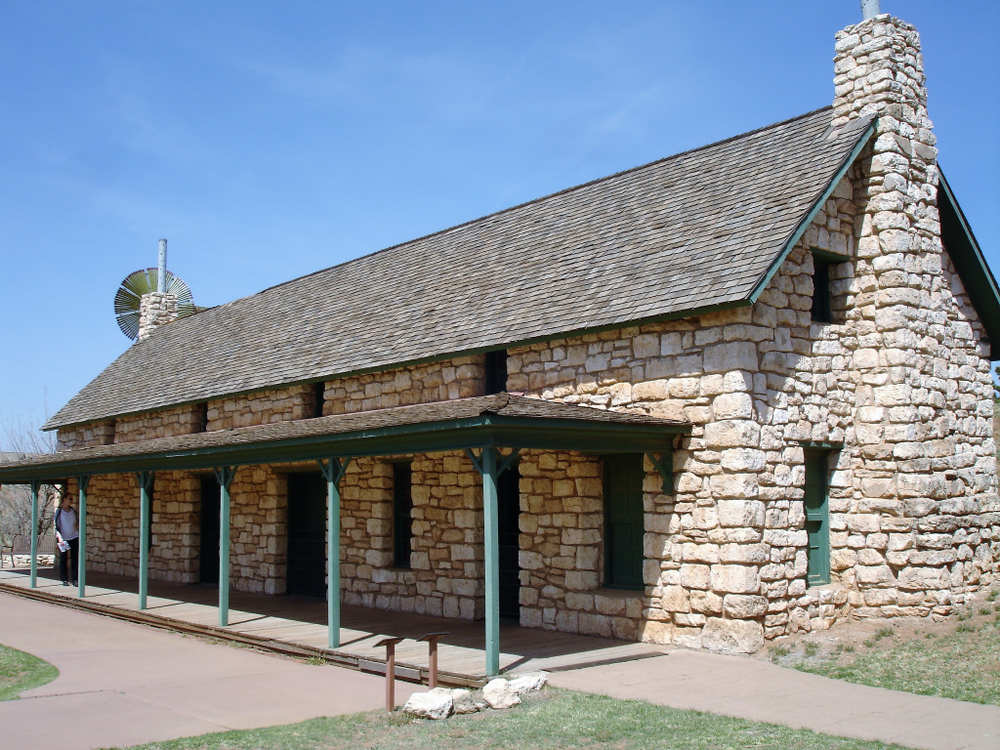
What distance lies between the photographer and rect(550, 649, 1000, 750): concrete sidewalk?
22.7 feet

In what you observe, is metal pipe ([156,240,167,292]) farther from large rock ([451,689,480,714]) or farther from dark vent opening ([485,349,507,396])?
large rock ([451,689,480,714])

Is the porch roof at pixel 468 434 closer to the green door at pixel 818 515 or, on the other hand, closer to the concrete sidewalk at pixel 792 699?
the green door at pixel 818 515

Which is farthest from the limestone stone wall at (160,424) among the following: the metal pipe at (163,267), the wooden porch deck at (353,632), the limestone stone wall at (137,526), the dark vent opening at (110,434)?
the metal pipe at (163,267)

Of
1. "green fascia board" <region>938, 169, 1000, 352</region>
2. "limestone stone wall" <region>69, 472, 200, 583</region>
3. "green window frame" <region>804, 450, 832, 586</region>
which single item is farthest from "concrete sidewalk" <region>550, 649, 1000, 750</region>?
"limestone stone wall" <region>69, 472, 200, 583</region>

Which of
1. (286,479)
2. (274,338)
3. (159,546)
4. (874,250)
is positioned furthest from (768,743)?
(159,546)

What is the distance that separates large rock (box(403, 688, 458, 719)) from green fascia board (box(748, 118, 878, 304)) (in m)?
4.94

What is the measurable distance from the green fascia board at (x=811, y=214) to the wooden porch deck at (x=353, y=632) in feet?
13.2

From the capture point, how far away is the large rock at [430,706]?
7582mm

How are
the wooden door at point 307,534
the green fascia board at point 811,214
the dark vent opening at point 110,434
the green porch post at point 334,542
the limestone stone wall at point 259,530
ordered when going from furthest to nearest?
the dark vent opening at point 110,434, the limestone stone wall at point 259,530, the wooden door at point 307,534, the green porch post at point 334,542, the green fascia board at point 811,214

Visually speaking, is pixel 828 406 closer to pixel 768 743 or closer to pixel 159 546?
pixel 768 743

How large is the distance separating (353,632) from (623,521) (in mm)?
3626

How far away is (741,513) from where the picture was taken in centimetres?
993

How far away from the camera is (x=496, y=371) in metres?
13.2

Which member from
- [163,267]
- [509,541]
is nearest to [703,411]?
[509,541]
